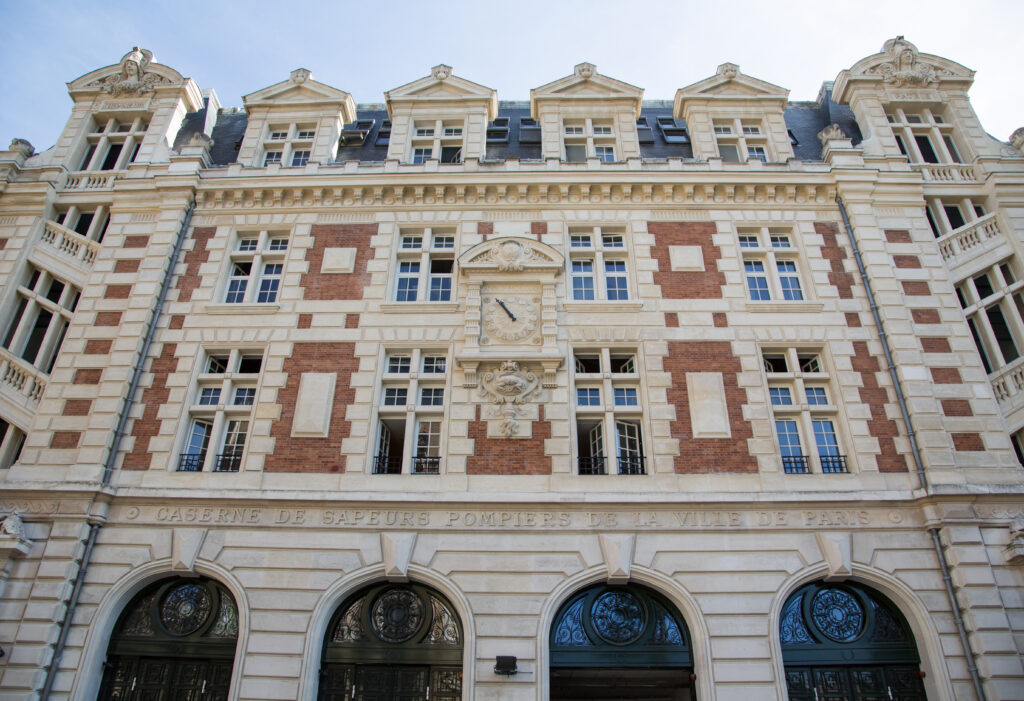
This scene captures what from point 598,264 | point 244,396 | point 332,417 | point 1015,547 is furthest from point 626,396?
point 244,396

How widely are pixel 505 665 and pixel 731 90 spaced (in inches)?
636

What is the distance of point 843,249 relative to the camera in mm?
15484

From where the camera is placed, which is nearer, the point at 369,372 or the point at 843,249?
the point at 369,372

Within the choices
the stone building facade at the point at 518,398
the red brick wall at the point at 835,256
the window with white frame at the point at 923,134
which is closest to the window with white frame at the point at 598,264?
the stone building facade at the point at 518,398

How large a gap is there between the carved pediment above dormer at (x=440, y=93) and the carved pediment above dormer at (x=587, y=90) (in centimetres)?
139

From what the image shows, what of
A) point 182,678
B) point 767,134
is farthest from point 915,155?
point 182,678

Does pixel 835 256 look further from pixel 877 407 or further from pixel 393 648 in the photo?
pixel 393 648

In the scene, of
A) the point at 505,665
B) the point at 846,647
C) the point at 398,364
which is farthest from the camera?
the point at 398,364

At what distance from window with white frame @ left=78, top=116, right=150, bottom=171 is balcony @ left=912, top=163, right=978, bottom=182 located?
68.4 feet

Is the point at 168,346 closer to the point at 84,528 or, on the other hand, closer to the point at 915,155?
the point at 84,528

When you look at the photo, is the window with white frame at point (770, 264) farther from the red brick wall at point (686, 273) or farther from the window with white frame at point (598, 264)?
the window with white frame at point (598, 264)

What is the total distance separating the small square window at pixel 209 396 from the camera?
14.2m

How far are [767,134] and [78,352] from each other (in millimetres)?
17883

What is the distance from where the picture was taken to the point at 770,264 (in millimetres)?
15422
